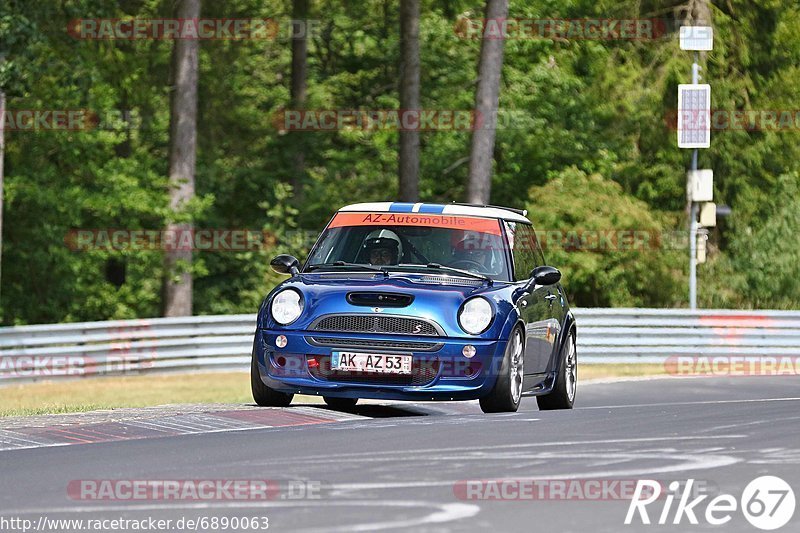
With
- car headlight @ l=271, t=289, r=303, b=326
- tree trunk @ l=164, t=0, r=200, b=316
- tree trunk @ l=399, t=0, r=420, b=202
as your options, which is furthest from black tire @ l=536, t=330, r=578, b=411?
tree trunk @ l=399, t=0, r=420, b=202

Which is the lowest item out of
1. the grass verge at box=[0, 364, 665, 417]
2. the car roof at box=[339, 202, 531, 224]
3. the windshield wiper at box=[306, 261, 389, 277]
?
the grass verge at box=[0, 364, 665, 417]

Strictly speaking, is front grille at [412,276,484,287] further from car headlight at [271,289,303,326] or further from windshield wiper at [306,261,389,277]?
car headlight at [271,289,303,326]

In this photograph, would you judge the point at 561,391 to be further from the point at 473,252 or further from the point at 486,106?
the point at 486,106

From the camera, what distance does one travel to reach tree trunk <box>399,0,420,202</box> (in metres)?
39.9

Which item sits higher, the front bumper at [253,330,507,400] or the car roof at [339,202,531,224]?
the car roof at [339,202,531,224]

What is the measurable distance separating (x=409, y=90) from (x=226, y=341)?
11.9m

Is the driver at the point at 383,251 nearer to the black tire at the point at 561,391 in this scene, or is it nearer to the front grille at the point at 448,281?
the front grille at the point at 448,281

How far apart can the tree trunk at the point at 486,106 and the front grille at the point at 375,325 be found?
19.9m

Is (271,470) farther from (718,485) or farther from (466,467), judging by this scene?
(718,485)

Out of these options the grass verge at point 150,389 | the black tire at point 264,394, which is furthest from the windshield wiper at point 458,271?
the grass verge at point 150,389

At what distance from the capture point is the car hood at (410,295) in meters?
13.0

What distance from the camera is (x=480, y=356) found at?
42.6ft

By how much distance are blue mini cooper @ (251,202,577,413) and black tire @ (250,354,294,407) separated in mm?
11

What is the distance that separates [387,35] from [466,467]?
130ft
